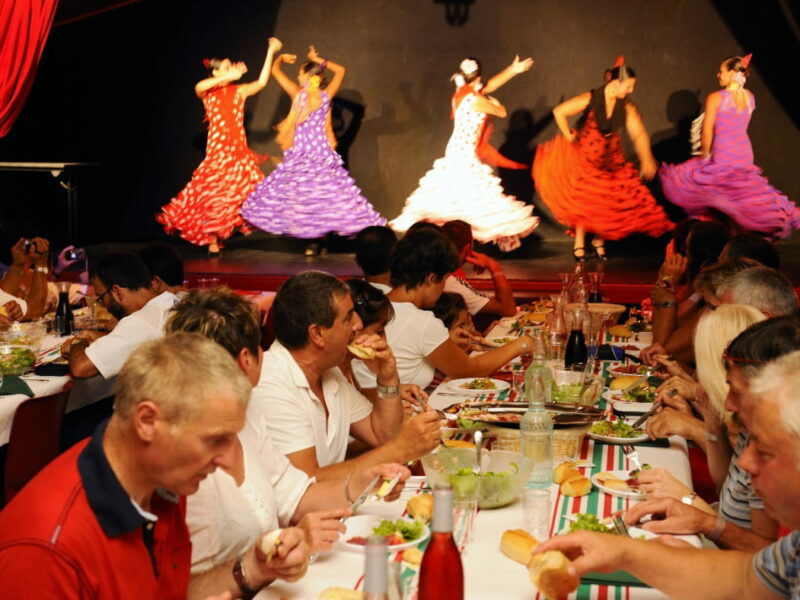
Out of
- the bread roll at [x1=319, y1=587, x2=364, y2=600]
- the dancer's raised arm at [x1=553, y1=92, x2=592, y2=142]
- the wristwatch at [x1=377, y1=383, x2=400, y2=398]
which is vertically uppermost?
the dancer's raised arm at [x1=553, y1=92, x2=592, y2=142]

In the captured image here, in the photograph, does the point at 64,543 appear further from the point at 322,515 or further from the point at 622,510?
the point at 622,510

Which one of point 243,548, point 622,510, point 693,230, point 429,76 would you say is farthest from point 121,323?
point 429,76

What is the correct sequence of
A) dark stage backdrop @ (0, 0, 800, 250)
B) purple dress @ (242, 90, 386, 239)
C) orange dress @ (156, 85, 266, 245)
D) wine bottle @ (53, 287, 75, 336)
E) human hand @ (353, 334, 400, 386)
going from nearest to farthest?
human hand @ (353, 334, 400, 386), wine bottle @ (53, 287, 75, 336), dark stage backdrop @ (0, 0, 800, 250), purple dress @ (242, 90, 386, 239), orange dress @ (156, 85, 266, 245)

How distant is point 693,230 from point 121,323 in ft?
10.7

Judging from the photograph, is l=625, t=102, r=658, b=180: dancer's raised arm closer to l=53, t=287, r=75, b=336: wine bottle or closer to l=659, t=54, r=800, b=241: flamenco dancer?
l=659, t=54, r=800, b=241: flamenco dancer

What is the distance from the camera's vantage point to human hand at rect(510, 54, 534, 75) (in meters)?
10.4

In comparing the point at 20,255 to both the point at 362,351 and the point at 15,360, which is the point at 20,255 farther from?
the point at 362,351

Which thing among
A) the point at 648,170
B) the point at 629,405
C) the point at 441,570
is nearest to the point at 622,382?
the point at 629,405

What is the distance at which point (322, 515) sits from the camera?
6.64 feet

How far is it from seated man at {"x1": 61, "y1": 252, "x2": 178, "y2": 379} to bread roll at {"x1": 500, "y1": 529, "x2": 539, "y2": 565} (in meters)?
1.93

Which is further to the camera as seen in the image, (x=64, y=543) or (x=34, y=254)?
(x=34, y=254)

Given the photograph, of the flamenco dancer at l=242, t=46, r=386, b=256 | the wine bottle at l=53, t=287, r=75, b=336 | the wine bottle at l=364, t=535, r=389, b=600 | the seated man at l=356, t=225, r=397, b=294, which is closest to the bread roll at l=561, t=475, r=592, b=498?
the wine bottle at l=364, t=535, r=389, b=600

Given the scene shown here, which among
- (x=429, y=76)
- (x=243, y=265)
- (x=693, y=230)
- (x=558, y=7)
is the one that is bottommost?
(x=243, y=265)

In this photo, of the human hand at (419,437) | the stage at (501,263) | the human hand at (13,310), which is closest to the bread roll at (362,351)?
the human hand at (419,437)
